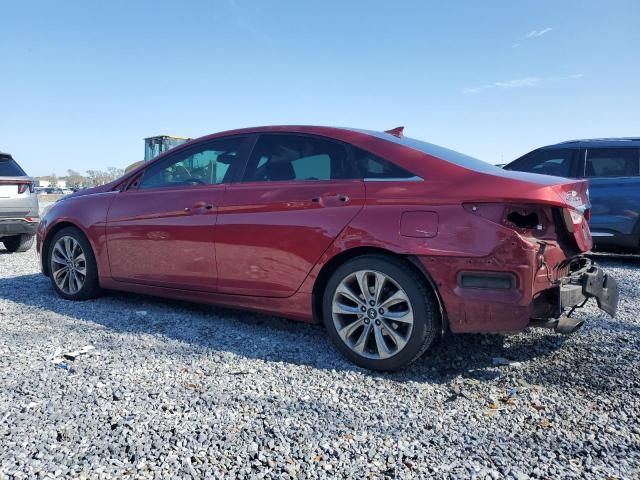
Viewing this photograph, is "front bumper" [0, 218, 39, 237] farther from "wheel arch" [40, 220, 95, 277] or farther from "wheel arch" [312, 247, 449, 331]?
"wheel arch" [312, 247, 449, 331]

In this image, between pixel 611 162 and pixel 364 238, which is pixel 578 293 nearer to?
pixel 364 238

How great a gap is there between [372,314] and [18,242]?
7.95m

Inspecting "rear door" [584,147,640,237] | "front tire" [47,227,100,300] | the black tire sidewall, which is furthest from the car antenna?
the black tire sidewall

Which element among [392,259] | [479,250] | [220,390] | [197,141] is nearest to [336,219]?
[392,259]

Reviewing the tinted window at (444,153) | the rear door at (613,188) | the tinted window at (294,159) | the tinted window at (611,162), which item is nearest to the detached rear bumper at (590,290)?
the tinted window at (444,153)

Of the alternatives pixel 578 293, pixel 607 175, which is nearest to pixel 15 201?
pixel 578 293

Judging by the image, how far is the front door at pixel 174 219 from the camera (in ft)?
12.4

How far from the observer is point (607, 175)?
22.6 ft

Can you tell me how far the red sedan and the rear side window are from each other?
15.3 ft

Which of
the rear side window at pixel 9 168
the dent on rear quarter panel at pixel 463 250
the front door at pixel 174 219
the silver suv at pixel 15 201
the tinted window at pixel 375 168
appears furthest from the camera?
the rear side window at pixel 9 168

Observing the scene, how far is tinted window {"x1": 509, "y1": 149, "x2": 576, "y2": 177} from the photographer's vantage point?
7043 millimetres

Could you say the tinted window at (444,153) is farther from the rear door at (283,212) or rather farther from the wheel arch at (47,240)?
the wheel arch at (47,240)

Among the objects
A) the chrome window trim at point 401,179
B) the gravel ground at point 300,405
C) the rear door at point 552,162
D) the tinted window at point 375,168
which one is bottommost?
the gravel ground at point 300,405

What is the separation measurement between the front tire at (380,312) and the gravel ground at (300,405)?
137mm
